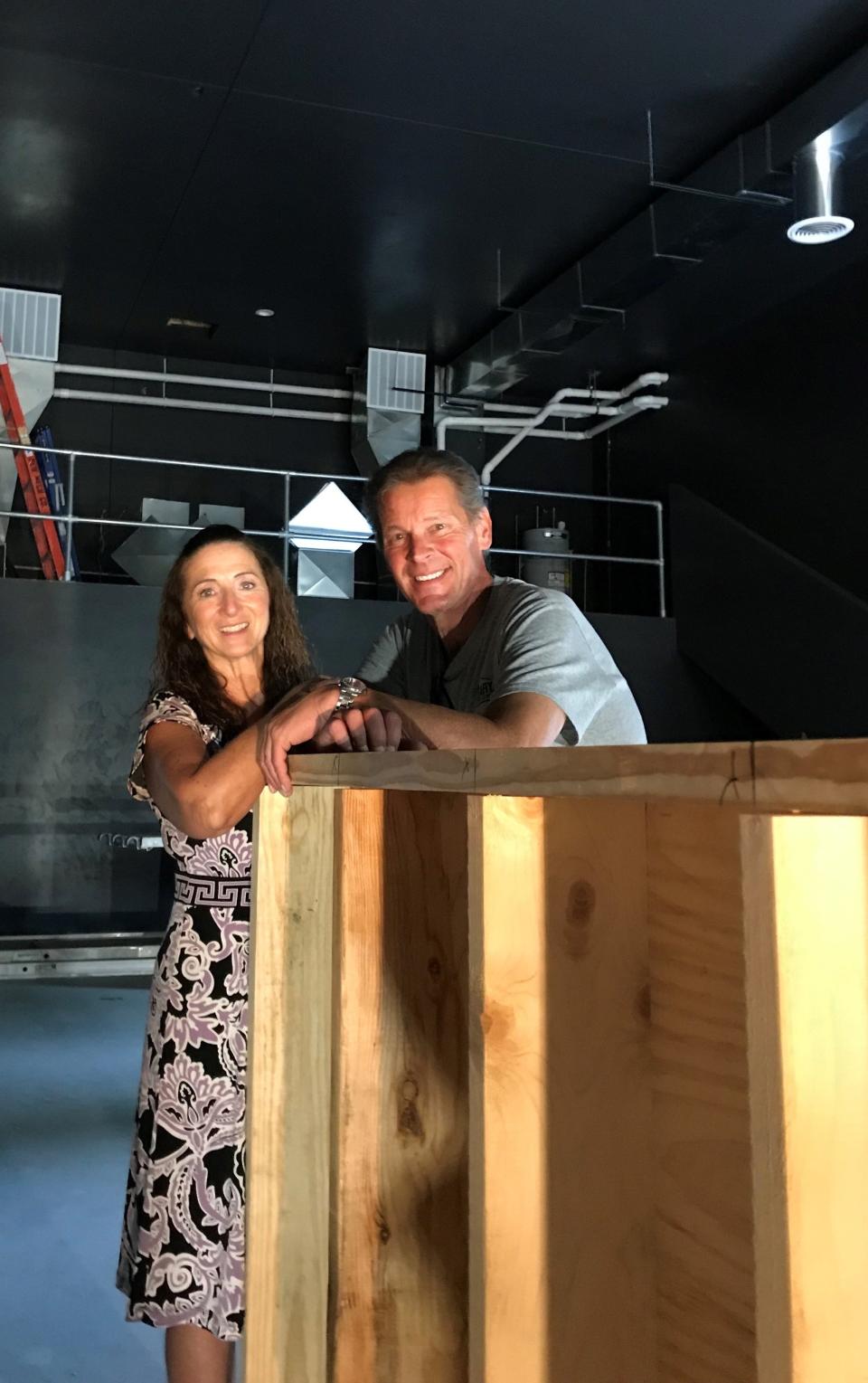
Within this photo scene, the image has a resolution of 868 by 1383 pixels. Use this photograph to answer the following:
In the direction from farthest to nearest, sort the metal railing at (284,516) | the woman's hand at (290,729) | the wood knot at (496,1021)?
1. the metal railing at (284,516)
2. the woman's hand at (290,729)
3. the wood knot at (496,1021)

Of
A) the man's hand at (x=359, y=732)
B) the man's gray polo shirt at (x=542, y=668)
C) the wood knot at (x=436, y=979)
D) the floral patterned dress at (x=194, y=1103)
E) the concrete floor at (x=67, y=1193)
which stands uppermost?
the man's gray polo shirt at (x=542, y=668)

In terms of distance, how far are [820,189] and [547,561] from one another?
361 centimetres

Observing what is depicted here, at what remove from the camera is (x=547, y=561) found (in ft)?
26.3

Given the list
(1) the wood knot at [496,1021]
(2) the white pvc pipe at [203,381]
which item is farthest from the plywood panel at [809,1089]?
(2) the white pvc pipe at [203,381]

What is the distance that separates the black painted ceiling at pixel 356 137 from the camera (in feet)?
14.1

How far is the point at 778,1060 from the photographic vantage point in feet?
1.49

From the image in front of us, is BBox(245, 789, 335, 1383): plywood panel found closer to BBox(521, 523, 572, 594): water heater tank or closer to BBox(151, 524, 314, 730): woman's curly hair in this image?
BBox(151, 524, 314, 730): woman's curly hair

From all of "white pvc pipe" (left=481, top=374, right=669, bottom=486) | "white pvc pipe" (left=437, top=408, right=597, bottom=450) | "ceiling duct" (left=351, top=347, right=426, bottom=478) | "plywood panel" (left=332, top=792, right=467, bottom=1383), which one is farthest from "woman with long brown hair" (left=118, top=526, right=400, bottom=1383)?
"white pvc pipe" (left=481, top=374, right=669, bottom=486)

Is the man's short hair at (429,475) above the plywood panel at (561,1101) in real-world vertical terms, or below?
A: above

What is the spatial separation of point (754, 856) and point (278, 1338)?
802 millimetres

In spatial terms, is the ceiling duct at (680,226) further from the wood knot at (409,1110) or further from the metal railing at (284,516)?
the wood knot at (409,1110)

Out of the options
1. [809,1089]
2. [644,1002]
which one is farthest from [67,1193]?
[809,1089]

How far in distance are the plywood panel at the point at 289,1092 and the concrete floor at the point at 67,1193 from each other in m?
1.50

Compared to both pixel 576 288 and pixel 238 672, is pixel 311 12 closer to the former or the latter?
pixel 576 288
